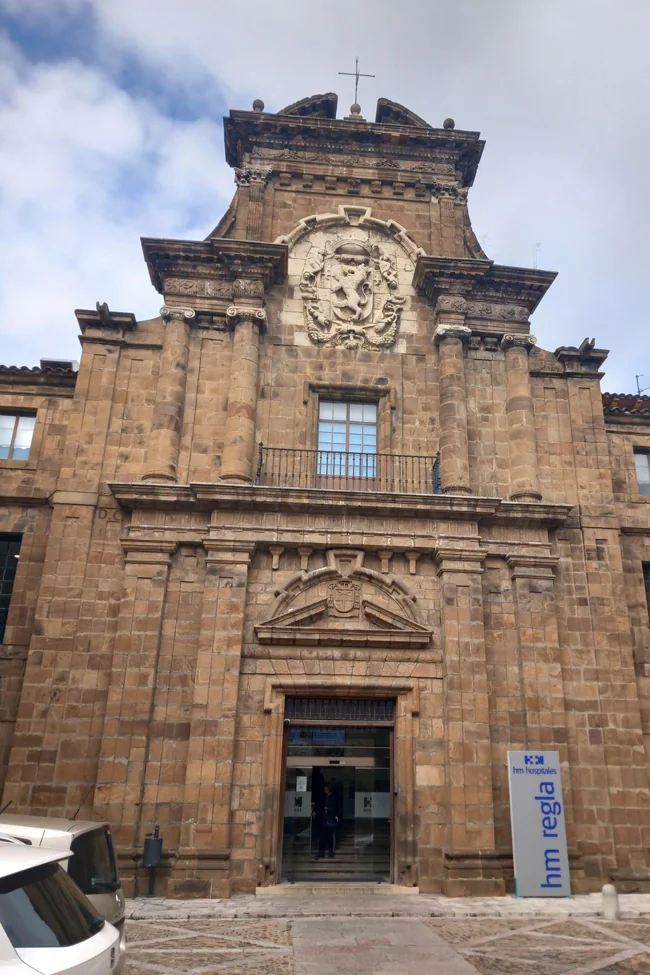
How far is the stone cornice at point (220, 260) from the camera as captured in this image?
674 inches

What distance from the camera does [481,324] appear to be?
1783cm

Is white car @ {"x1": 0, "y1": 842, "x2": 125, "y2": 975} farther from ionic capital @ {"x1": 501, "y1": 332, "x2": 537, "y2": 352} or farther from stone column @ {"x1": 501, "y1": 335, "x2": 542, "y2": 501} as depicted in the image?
ionic capital @ {"x1": 501, "y1": 332, "x2": 537, "y2": 352}

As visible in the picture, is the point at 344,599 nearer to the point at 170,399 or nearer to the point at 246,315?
the point at 170,399

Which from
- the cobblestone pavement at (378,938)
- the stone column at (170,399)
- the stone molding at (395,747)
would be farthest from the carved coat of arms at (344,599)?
the cobblestone pavement at (378,938)

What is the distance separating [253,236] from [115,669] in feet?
35.6

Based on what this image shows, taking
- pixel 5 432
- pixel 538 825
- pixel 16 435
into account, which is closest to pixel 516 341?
pixel 538 825

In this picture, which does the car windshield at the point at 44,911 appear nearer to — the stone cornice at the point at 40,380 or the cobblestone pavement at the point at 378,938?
the cobblestone pavement at the point at 378,938

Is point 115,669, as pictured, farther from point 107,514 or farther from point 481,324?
point 481,324

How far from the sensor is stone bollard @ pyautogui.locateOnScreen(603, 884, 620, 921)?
37.8 ft

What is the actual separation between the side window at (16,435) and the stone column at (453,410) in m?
9.54

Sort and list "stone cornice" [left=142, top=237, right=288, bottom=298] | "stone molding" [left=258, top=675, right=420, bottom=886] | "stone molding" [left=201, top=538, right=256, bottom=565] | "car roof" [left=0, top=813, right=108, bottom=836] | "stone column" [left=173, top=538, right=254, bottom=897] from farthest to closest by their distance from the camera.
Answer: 1. "stone cornice" [left=142, top=237, right=288, bottom=298]
2. "stone molding" [left=201, top=538, right=256, bottom=565]
3. "stone molding" [left=258, top=675, right=420, bottom=886]
4. "stone column" [left=173, top=538, right=254, bottom=897]
5. "car roof" [left=0, top=813, right=108, bottom=836]

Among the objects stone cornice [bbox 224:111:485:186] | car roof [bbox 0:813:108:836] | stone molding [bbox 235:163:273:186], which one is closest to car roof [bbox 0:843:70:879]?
car roof [bbox 0:813:108:836]

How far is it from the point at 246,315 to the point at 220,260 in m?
1.74

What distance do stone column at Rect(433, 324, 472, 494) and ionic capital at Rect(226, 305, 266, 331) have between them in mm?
4158
